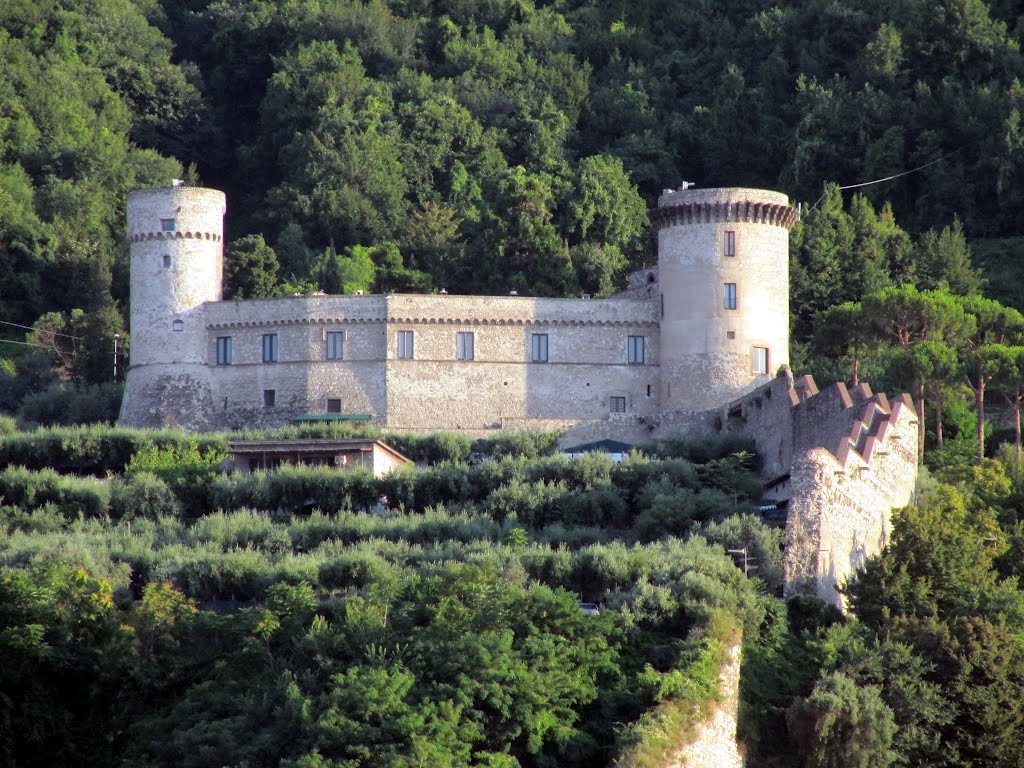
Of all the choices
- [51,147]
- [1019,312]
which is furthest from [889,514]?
[51,147]

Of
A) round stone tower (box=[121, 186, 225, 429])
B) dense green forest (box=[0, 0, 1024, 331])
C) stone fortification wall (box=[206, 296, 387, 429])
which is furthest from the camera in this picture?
dense green forest (box=[0, 0, 1024, 331])

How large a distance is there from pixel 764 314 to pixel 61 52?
32.5 m

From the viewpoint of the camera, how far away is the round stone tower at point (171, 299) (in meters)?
57.9

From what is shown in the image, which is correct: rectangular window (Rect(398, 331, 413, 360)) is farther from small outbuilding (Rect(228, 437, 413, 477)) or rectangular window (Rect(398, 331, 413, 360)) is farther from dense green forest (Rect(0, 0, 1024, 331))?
dense green forest (Rect(0, 0, 1024, 331))

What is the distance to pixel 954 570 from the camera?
38.2 m

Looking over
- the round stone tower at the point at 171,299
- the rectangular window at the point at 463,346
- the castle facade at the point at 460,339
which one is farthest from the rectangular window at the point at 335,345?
the round stone tower at the point at 171,299

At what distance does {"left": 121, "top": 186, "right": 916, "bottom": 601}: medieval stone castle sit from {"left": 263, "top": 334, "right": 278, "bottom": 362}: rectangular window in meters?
0.04

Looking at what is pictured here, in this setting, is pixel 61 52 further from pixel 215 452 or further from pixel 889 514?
pixel 889 514

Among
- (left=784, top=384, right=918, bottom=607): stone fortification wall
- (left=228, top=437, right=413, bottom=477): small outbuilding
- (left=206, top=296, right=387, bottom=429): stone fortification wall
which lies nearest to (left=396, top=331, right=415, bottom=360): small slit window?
(left=206, top=296, right=387, bottom=429): stone fortification wall

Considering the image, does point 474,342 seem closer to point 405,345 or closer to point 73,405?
point 405,345

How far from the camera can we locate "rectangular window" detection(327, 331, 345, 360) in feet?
188

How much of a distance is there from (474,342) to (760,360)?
7.32 m

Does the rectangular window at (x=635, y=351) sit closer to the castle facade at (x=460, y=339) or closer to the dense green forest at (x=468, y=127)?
the castle facade at (x=460, y=339)

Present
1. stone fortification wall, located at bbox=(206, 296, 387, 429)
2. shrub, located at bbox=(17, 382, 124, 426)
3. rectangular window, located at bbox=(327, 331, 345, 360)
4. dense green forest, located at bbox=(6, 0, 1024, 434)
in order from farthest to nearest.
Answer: dense green forest, located at bbox=(6, 0, 1024, 434) < shrub, located at bbox=(17, 382, 124, 426) < rectangular window, located at bbox=(327, 331, 345, 360) < stone fortification wall, located at bbox=(206, 296, 387, 429)
